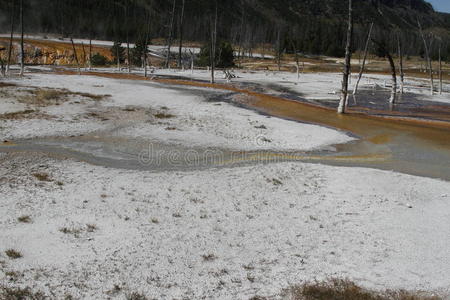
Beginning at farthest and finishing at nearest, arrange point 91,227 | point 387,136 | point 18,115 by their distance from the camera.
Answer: point 387,136 → point 18,115 → point 91,227

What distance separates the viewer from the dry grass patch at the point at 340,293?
23.9 ft

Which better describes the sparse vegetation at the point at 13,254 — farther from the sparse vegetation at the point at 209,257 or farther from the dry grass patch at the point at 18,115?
the dry grass patch at the point at 18,115

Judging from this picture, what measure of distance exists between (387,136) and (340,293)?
50.0ft

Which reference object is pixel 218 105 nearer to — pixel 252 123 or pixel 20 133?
pixel 252 123

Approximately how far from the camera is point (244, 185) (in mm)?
12586

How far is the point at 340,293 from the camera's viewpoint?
7.37 metres

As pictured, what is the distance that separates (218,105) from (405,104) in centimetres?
1692

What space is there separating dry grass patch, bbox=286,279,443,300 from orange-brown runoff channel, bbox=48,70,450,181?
827 cm

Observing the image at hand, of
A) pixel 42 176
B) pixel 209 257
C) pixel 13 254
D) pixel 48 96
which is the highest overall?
pixel 48 96

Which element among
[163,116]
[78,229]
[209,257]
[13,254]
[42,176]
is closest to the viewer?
[13,254]

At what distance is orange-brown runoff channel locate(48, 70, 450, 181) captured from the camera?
15.9 meters

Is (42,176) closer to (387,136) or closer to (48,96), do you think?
(48,96)

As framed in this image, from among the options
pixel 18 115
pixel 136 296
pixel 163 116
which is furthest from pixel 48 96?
pixel 136 296

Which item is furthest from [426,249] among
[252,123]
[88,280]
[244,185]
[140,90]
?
[140,90]
